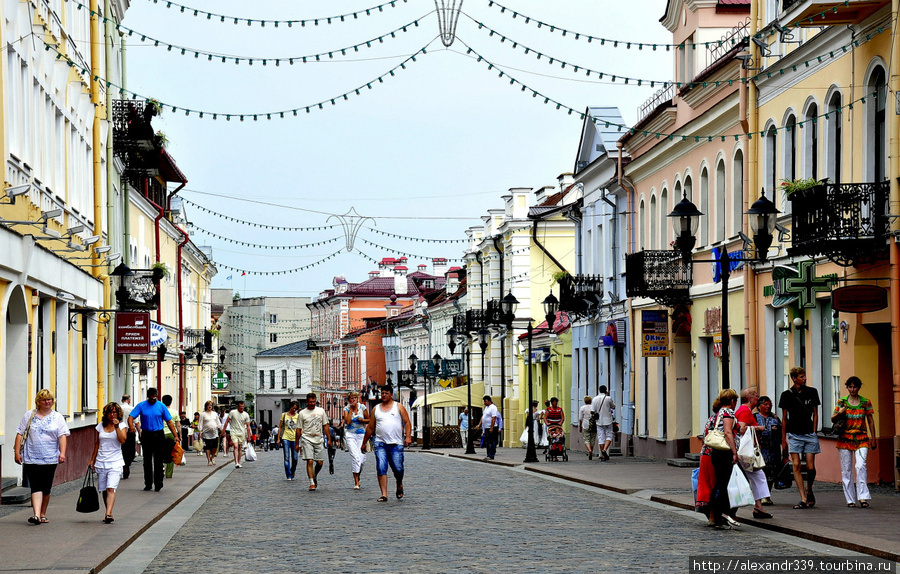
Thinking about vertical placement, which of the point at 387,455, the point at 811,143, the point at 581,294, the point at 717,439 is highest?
the point at 811,143

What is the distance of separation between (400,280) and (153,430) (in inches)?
3239

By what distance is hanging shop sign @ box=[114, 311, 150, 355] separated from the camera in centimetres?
2941

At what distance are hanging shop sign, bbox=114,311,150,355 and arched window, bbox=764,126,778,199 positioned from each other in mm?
13420

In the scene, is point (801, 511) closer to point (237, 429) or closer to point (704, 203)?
point (704, 203)

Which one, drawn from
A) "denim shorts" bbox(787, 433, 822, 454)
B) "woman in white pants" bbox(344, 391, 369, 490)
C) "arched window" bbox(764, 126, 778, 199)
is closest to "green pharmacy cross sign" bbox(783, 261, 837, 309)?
"arched window" bbox(764, 126, 778, 199)

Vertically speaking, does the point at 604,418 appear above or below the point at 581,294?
below

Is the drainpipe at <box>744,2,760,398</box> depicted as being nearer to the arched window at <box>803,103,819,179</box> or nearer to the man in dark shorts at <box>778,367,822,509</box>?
the arched window at <box>803,103,819,179</box>

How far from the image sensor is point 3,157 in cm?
1870

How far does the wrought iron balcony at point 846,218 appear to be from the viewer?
61.7 ft

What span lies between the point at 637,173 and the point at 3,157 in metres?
19.8

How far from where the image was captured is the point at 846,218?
1905 centimetres

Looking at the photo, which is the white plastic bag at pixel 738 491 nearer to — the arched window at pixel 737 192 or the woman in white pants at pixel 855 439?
the woman in white pants at pixel 855 439

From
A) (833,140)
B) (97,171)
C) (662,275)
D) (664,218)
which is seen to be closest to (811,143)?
(833,140)

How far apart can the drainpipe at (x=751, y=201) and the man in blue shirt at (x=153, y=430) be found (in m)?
10.5
